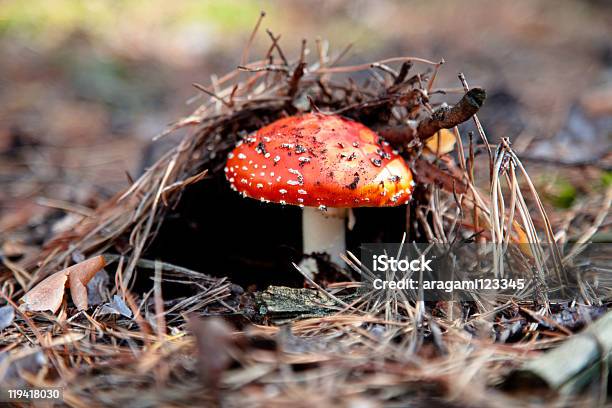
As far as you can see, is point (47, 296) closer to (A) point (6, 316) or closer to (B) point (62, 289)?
(B) point (62, 289)

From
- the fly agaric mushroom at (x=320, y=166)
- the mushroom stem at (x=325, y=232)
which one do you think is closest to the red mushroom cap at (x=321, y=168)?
the fly agaric mushroom at (x=320, y=166)

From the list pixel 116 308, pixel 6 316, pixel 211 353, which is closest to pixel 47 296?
pixel 6 316

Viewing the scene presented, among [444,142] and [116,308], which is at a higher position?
[444,142]

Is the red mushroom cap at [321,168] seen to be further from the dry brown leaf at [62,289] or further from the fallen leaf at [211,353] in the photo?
the fallen leaf at [211,353]

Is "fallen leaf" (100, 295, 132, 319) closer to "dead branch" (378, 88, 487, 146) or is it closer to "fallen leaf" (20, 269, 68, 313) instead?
"fallen leaf" (20, 269, 68, 313)

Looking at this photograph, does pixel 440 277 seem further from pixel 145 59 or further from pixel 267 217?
pixel 145 59

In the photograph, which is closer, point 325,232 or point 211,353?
point 211,353
